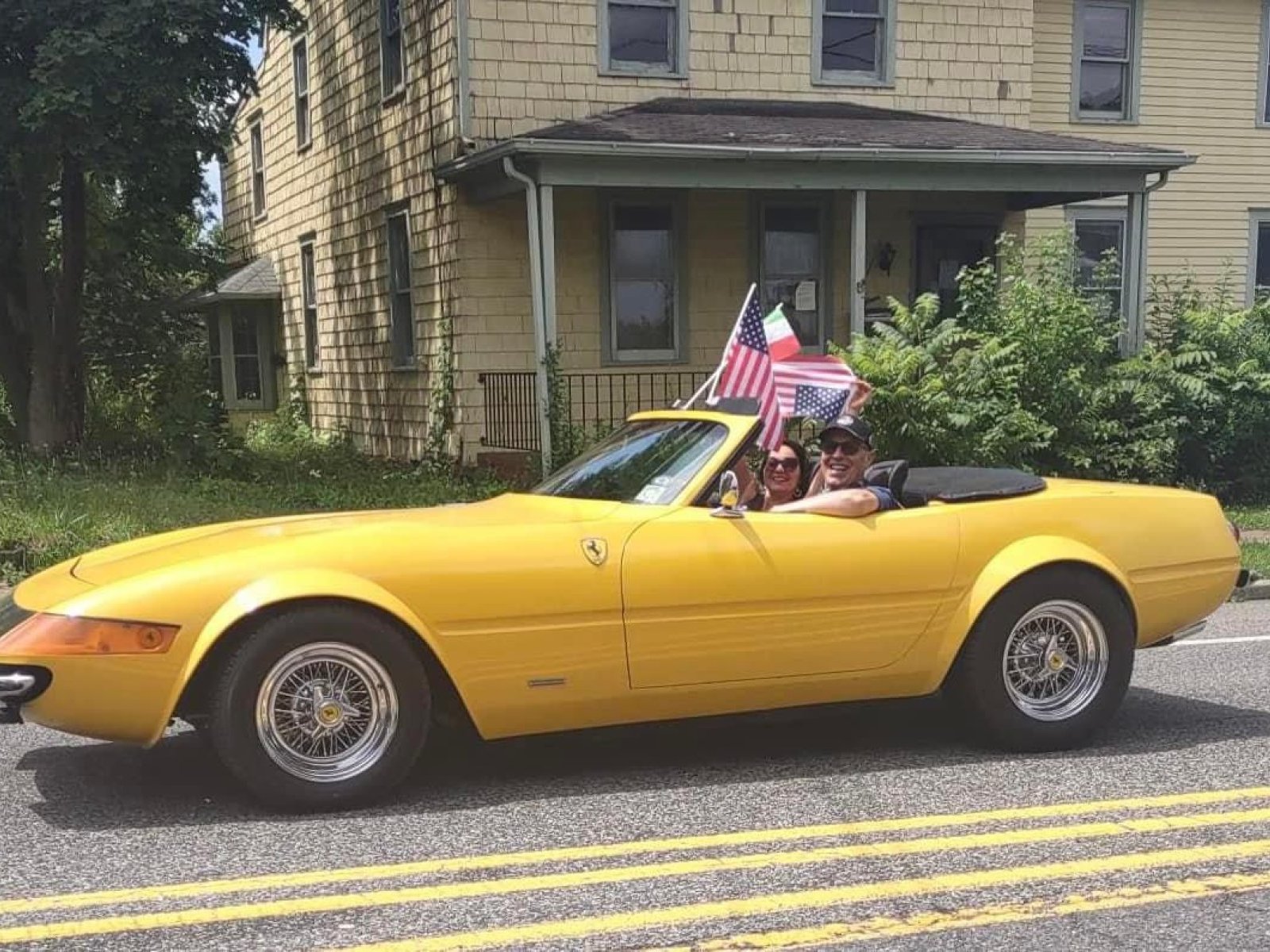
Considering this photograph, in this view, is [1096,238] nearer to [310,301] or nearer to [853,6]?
[853,6]

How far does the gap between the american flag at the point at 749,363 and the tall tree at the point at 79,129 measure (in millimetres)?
7868

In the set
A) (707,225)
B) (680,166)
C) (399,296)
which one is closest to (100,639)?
(680,166)

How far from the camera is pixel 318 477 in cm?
1326

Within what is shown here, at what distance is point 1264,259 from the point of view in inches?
727

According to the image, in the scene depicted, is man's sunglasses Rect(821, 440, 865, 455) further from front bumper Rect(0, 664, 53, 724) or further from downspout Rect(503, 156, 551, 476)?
downspout Rect(503, 156, 551, 476)

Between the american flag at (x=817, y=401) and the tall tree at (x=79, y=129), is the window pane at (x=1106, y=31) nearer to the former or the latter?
the tall tree at (x=79, y=129)

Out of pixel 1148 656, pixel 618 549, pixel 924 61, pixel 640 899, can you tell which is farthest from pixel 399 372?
pixel 640 899

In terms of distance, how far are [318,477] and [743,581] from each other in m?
9.42

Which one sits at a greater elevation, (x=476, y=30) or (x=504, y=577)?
(x=476, y=30)

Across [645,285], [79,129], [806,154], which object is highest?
[79,129]

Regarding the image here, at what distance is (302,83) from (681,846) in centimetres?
1683

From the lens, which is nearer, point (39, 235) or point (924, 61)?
point (39, 235)

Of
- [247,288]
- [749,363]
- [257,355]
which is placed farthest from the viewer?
[257,355]

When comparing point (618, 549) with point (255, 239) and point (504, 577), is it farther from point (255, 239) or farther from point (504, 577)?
point (255, 239)
